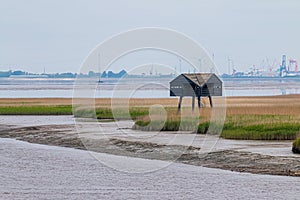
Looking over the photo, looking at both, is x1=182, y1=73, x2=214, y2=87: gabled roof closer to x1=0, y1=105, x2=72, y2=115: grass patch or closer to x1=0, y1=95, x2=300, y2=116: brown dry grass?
x1=0, y1=95, x2=300, y2=116: brown dry grass

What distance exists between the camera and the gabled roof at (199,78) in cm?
5069

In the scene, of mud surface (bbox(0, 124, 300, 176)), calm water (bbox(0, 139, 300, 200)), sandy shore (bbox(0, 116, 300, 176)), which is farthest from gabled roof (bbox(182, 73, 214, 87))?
calm water (bbox(0, 139, 300, 200))

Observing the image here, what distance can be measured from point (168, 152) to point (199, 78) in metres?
16.6

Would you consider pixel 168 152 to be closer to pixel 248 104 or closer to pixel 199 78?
pixel 199 78

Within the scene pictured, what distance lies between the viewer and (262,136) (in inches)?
1503

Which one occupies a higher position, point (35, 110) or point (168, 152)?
point (35, 110)

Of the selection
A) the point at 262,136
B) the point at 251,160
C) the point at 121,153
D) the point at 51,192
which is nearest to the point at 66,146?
the point at 121,153

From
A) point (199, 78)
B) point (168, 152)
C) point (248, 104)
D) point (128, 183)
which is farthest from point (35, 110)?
point (128, 183)

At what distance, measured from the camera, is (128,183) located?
87.0 ft

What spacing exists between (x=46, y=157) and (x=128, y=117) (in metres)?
26.2

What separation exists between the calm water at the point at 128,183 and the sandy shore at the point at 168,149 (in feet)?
3.90

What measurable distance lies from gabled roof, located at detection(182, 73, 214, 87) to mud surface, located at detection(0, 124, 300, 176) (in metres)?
8.23

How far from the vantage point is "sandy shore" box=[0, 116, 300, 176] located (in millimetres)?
29203

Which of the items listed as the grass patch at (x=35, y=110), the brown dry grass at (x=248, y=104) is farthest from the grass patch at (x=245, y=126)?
the grass patch at (x=35, y=110)
